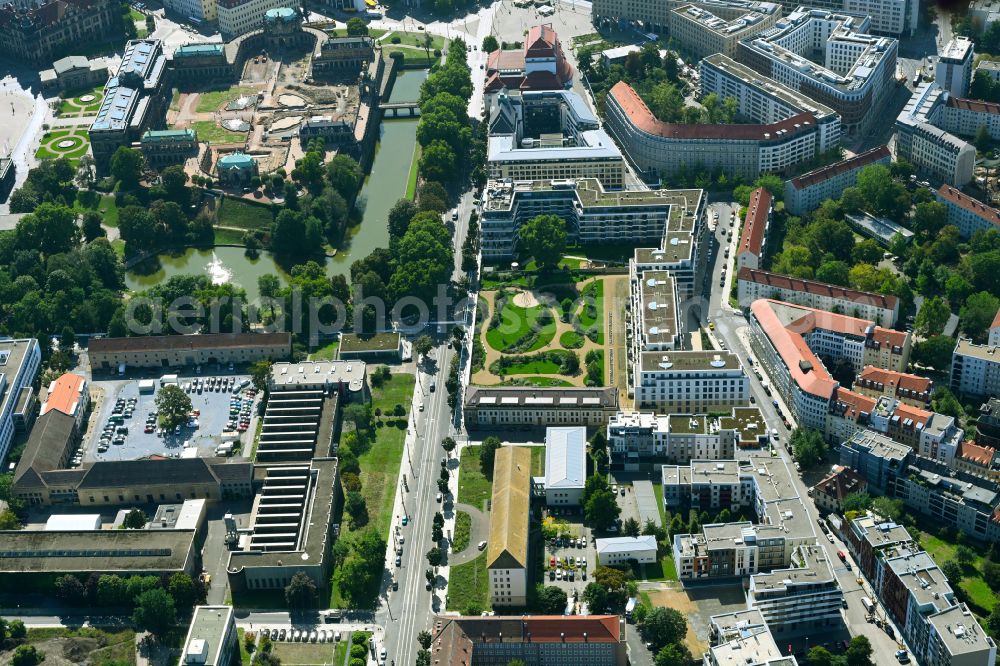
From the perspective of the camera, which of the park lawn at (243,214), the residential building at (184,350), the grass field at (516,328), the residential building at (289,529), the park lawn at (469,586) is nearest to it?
the park lawn at (469,586)

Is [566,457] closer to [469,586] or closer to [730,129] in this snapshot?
[469,586]

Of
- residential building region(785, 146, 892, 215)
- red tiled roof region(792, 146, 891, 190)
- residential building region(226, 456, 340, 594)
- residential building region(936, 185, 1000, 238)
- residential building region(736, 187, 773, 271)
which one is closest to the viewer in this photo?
residential building region(226, 456, 340, 594)

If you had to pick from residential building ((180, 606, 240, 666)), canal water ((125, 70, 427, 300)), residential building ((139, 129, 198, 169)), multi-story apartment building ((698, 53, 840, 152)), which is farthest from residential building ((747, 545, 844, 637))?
residential building ((139, 129, 198, 169))

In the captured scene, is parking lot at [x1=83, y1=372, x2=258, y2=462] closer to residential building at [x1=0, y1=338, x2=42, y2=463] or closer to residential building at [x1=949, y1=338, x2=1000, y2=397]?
residential building at [x1=0, y1=338, x2=42, y2=463]

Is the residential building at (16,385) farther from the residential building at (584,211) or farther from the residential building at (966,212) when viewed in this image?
the residential building at (966,212)

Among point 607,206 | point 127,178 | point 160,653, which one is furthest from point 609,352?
point 127,178

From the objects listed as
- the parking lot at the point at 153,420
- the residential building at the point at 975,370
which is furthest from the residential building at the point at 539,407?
the residential building at the point at 975,370
